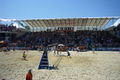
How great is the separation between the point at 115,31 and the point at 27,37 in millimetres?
27191

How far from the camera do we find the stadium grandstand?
1648 inches

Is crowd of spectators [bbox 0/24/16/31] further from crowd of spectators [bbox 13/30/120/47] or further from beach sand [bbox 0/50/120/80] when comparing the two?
beach sand [bbox 0/50/120/80]

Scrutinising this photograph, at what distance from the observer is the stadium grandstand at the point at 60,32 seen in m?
41.9

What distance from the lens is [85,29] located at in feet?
163

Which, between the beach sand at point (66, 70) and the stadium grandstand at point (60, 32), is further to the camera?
the stadium grandstand at point (60, 32)

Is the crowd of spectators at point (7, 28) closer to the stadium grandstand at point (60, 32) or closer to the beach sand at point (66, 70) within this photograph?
the stadium grandstand at point (60, 32)

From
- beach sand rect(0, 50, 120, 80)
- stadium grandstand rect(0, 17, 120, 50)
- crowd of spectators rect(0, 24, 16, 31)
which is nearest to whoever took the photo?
beach sand rect(0, 50, 120, 80)

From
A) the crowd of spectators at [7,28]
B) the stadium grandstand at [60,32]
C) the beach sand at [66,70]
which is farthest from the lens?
the crowd of spectators at [7,28]

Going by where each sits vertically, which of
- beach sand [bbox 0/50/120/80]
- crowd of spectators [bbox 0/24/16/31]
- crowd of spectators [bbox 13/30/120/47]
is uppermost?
crowd of spectators [bbox 0/24/16/31]

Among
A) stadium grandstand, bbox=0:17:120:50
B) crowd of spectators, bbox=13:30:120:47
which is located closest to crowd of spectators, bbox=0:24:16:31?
stadium grandstand, bbox=0:17:120:50

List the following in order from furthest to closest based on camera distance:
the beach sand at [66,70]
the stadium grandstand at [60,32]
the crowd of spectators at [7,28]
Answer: the crowd of spectators at [7,28] → the stadium grandstand at [60,32] → the beach sand at [66,70]

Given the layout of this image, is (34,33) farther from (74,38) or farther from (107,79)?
(107,79)

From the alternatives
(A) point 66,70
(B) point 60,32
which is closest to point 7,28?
(B) point 60,32

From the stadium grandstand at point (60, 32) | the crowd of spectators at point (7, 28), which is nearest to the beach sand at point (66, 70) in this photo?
the stadium grandstand at point (60, 32)
